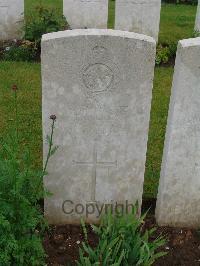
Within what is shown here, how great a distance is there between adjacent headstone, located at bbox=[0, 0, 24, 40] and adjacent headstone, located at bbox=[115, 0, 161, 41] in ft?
5.46

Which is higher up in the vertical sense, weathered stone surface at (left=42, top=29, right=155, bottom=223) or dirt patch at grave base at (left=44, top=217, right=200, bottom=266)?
weathered stone surface at (left=42, top=29, right=155, bottom=223)

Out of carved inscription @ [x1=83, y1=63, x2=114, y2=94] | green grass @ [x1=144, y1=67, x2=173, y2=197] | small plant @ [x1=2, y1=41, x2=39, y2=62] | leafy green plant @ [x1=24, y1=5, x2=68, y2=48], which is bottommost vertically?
green grass @ [x1=144, y1=67, x2=173, y2=197]

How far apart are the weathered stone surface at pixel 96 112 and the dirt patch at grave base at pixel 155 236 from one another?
14cm

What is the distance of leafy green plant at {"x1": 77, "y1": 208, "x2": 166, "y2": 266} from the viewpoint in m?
3.16

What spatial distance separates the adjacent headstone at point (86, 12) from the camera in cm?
855

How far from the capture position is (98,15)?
8.61 metres

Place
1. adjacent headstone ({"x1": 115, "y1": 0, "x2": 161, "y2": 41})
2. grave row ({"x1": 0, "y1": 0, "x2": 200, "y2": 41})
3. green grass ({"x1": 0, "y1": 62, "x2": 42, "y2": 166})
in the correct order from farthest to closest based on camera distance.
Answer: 1. adjacent headstone ({"x1": 115, "y1": 0, "x2": 161, "y2": 41})
2. grave row ({"x1": 0, "y1": 0, "x2": 200, "y2": 41})
3. green grass ({"x1": 0, "y1": 62, "x2": 42, "y2": 166})

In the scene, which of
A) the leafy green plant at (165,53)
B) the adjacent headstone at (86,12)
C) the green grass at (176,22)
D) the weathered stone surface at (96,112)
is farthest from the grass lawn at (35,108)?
the green grass at (176,22)

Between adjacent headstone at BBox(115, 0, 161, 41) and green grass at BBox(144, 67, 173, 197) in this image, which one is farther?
adjacent headstone at BBox(115, 0, 161, 41)

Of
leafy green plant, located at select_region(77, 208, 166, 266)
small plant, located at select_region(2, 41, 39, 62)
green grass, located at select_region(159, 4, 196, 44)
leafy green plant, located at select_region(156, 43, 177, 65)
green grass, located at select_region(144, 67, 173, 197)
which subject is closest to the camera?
leafy green plant, located at select_region(77, 208, 166, 266)

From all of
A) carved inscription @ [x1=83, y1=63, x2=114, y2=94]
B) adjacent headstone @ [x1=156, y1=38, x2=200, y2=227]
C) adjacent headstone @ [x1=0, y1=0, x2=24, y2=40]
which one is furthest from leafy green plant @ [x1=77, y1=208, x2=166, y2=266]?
adjacent headstone @ [x1=0, y1=0, x2=24, y2=40]

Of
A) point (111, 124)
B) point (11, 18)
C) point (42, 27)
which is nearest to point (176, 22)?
point (42, 27)

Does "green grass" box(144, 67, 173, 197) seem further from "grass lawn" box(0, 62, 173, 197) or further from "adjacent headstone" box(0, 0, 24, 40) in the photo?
"adjacent headstone" box(0, 0, 24, 40)

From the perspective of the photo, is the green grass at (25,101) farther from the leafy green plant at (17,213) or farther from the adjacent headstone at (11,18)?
the leafy green plant at (17,213)
